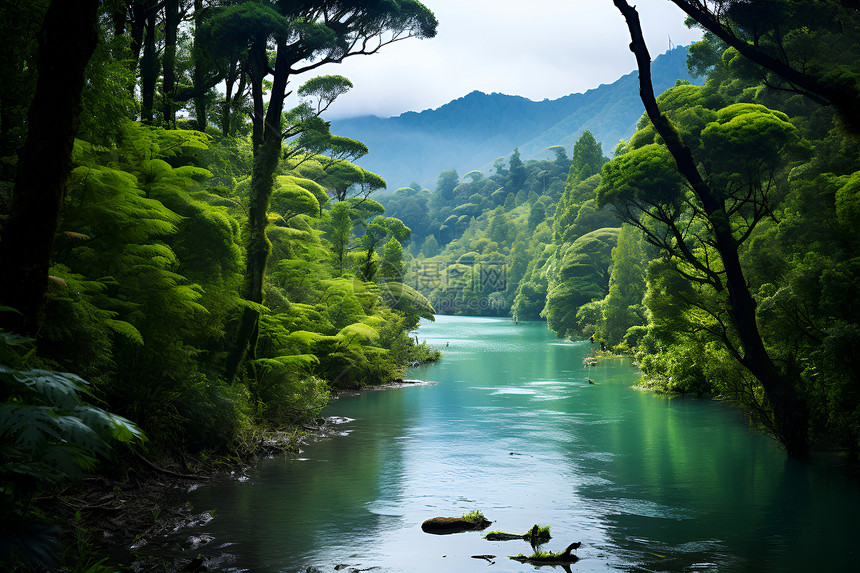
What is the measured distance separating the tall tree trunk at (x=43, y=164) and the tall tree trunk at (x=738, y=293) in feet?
36.9

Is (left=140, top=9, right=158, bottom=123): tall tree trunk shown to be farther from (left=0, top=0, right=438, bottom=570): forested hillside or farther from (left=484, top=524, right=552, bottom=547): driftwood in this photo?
(left=484, top=524, right=552, bottom=547): driftwood

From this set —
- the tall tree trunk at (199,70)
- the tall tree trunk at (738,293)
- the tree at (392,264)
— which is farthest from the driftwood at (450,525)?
the tree at (392,264)

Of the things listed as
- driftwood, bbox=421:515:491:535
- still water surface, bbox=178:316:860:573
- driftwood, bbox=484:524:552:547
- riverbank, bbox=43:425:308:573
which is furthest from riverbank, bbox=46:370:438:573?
driftwood, bbox=484:524:552:547

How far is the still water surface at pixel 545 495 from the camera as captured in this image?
28.7 ft

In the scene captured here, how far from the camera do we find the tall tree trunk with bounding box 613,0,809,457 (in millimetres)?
13625

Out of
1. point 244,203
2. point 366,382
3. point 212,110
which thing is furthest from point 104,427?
point 366,382

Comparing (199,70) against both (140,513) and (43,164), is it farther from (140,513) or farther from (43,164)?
(43,164)

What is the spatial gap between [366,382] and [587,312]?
24164 mm

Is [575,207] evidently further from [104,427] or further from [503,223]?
[104,427]

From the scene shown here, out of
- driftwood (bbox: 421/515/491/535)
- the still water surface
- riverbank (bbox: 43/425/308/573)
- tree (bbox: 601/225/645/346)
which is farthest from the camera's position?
tree (bbox: 601/225/645/346)

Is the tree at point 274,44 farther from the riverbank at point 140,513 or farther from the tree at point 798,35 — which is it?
the tree at point 798,35

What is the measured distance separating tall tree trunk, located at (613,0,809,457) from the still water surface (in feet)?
2.85

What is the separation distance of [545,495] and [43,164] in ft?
31.0

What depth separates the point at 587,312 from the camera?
47.1m
